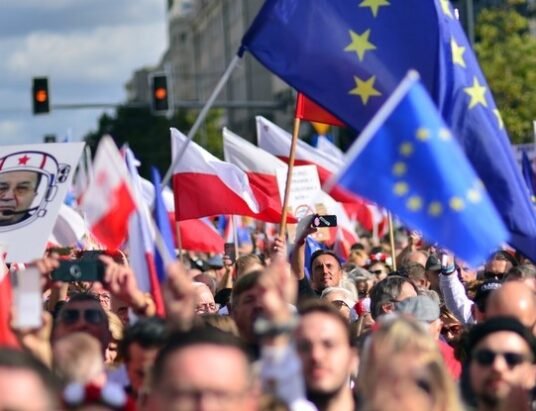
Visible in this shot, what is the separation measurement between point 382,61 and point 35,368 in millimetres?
3692

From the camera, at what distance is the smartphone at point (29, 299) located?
5.41m

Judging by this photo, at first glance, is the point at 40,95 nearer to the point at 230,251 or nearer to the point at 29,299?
the point at 230,251

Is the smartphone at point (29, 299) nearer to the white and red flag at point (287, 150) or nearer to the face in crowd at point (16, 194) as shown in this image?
the face in crowd at point (16, 194)

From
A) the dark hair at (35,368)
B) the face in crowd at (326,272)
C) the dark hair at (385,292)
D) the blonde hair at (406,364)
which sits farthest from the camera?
the face in crowd at (326,272)

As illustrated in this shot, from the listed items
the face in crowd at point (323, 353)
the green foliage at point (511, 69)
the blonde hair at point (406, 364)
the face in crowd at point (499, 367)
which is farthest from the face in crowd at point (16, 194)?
the green foliage at point (511, 69)

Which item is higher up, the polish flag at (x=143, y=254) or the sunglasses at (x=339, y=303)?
the polish flag at (x=143, y=254)

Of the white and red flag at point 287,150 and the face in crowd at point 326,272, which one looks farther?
the white and red flag at point 287,150

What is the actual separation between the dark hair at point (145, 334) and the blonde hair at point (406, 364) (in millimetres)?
727

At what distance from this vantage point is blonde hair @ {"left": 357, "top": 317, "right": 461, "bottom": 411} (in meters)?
5.17

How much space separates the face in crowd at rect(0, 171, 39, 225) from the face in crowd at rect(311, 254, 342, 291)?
203 cm

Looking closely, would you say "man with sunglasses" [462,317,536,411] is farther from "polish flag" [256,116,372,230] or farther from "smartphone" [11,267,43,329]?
"polish flag" [256,116,372,230]

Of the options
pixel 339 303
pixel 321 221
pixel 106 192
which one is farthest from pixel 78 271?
pixel 321 221

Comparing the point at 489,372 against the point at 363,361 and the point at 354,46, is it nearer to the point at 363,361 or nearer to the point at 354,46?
the point at 363,361

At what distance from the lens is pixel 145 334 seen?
576cm
